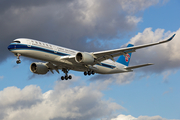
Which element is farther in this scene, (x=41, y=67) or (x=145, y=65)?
(x=41, y=67)

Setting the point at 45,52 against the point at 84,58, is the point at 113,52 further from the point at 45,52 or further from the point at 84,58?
the point at 45,52

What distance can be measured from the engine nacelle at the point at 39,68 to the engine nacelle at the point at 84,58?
9.44 metres

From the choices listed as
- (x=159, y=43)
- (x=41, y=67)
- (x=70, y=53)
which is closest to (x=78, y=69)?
(x=70, y=53)

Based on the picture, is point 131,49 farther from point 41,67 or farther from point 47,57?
point 41,67

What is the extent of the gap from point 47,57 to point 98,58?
27.3ft

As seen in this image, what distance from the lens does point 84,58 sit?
38062 millimetres

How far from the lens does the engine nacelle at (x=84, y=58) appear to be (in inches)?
1500

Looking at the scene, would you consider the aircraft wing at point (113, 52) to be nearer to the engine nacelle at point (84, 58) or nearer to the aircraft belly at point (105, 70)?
the engine nacelle at point (84, 58)

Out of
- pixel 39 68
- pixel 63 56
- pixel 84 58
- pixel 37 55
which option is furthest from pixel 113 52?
pixel 39 68

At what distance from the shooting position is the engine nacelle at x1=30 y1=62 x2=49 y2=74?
147 feet

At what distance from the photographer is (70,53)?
40719 mm

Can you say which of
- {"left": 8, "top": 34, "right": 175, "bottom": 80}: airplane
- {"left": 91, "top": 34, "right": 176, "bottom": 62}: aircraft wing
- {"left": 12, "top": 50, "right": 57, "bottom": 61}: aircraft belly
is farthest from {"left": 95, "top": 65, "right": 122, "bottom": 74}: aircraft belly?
{"left": 12, "top": 50, "right": 57, "bottom": 61}: aircraft belly

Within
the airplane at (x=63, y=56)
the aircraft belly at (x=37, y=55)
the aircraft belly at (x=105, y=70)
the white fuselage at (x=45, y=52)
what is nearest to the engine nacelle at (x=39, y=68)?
the airplane at (x=63, y=56)

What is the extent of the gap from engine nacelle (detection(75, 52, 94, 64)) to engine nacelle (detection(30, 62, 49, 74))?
9.44 m
